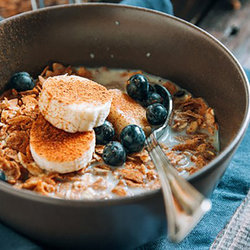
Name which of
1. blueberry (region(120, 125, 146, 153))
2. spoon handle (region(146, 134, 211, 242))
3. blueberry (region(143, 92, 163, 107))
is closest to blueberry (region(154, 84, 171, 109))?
blueberry (region(143, 92, 163, 107))

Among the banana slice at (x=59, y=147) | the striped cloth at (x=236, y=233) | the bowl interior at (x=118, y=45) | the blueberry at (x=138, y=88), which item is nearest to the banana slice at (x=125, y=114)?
the blueberry at (x=138, y=88)

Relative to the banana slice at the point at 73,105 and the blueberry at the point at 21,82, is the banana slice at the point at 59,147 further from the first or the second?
the blueberry at the point at 21,82

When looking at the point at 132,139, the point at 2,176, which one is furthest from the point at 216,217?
the point at 2,176

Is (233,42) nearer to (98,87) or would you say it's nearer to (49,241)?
(98,87)

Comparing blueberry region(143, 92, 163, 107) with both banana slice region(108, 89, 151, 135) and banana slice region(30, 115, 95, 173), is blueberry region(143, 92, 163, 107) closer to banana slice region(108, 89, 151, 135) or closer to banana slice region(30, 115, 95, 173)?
banana slice region(108, 89, 151, 135)

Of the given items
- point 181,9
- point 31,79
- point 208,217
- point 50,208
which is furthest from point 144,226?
point 181,9

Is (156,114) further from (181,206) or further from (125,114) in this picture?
(181,206)
